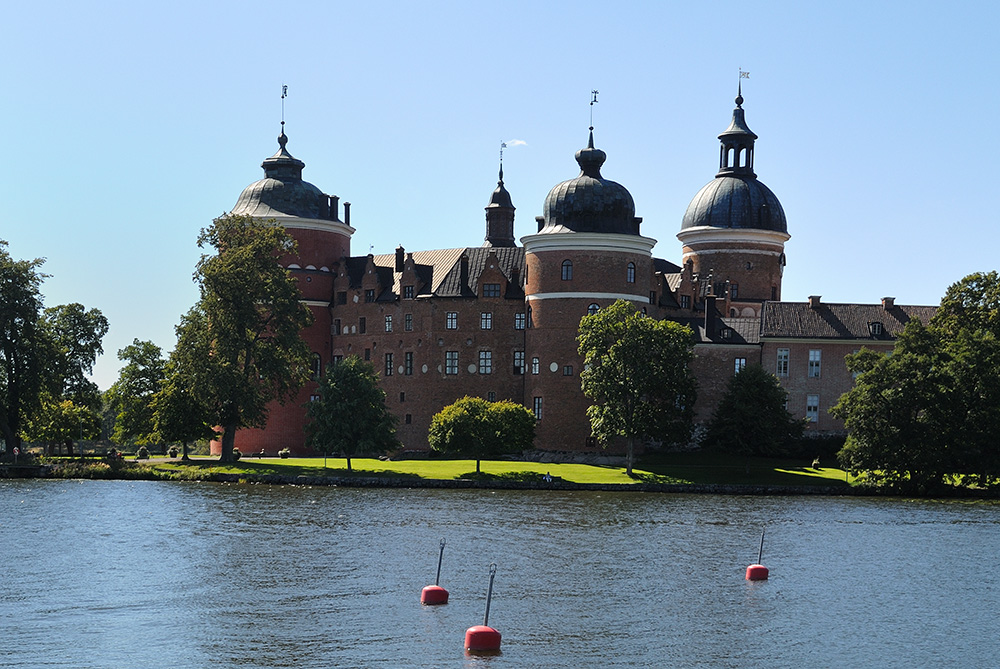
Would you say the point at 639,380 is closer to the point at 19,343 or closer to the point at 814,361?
the point at 814,361

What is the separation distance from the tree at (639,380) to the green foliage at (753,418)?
306cm

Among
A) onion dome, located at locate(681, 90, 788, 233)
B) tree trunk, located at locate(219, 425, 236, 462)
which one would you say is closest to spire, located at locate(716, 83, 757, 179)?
onion dome, located at locate(681, 90, 788, 233)

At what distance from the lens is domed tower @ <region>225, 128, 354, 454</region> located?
304 ft

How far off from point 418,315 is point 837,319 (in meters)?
27.1

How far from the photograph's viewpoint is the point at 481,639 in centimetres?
3009

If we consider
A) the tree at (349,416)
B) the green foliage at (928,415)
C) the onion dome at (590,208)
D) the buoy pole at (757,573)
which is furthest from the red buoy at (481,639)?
the onion dome at (590,208)

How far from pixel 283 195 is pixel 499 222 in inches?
879

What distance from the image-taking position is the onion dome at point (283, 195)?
309 ft

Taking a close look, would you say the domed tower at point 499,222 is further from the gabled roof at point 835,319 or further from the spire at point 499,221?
the gabled roof at point 835,319

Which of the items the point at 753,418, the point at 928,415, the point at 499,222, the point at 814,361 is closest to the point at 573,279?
the point at 753,418

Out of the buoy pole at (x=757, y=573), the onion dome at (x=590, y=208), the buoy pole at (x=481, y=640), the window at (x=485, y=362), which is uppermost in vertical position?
the onion dome at (x=590, y=208)

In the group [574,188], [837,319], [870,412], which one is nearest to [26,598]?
[870,412]

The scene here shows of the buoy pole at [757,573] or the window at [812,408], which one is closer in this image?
the buoy pole at [757,573]

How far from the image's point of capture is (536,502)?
62.2 metres
